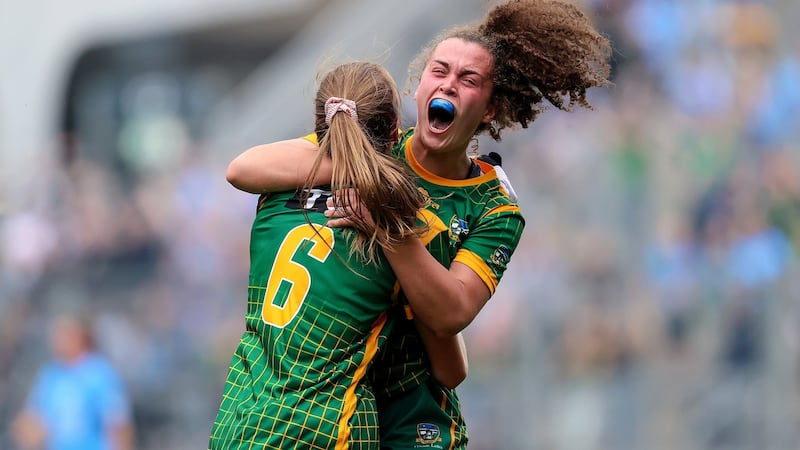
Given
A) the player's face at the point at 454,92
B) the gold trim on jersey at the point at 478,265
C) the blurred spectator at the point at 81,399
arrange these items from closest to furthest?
1. the gold trim on jersey at the point at 478,265
2. the player's face at the point at 454,92
3. the blurred spectator at the point at 81,399

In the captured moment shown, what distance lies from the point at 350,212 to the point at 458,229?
0.46m

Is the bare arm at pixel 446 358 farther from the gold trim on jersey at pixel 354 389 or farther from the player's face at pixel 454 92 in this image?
the player's face at pixel 454 92

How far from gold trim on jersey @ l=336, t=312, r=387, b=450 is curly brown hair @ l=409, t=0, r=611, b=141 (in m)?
0.76

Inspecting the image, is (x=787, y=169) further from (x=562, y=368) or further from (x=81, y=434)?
(x=81, y=434)

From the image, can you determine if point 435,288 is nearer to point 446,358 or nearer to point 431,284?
point 431,284

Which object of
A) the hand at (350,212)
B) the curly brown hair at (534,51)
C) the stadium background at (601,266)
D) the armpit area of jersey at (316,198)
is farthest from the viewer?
the stadium background at (601,266)

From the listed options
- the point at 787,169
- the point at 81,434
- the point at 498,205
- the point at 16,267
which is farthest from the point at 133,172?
the point at 498,205

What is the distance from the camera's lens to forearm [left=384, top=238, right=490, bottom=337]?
3.63 meters

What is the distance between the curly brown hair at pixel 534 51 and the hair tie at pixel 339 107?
1.80ft

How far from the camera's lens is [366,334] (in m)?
3.71

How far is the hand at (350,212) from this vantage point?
357 cm

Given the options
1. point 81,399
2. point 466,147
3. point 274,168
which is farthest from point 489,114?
point 81,399

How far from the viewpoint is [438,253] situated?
12.7ft

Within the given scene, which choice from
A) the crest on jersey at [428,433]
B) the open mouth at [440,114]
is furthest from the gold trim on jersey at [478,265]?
the crest on jersey at [428,433]
